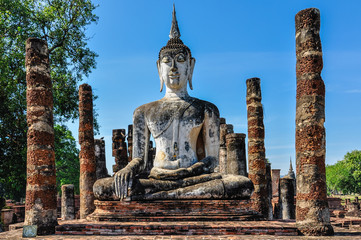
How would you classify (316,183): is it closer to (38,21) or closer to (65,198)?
(65,198)

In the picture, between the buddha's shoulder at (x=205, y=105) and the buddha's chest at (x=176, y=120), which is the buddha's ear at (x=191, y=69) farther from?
the buddha's chest at (x=176, y=120)

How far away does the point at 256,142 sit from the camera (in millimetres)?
11852

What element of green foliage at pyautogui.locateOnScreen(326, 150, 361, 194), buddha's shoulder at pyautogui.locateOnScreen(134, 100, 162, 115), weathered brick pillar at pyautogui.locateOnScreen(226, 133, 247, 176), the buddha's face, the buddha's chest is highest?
the buddha's face

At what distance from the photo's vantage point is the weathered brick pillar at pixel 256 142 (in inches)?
460

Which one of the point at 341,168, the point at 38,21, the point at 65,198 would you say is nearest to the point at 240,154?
the point at 65,198

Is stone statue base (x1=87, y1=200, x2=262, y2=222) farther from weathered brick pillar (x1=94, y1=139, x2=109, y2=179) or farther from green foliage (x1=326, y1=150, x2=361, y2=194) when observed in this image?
green foliage (x1=326, y1=150, x2=361, y2=194)

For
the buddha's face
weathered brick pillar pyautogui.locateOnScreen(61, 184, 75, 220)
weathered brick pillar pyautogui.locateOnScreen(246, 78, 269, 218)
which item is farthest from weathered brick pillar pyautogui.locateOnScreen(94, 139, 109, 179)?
the buddha's face

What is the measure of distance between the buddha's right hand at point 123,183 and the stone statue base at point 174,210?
154 mm

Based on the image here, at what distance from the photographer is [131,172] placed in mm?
A: 6684

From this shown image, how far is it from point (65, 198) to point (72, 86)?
17.3ft

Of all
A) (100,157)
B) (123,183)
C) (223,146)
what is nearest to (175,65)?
(123,183)

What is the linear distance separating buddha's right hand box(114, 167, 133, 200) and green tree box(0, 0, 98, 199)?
8.80 meters

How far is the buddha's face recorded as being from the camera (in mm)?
7738

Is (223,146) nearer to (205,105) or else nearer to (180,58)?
(205,105)
